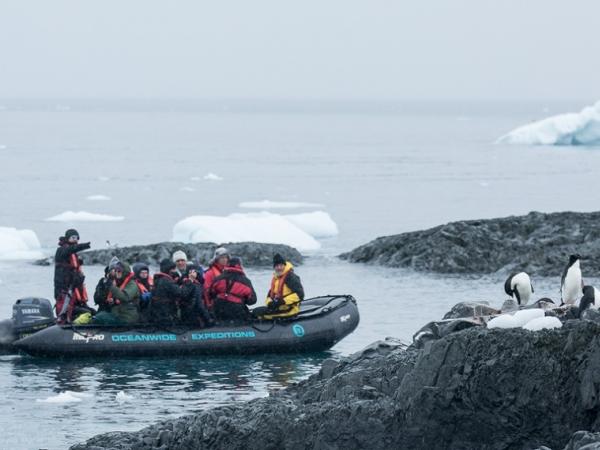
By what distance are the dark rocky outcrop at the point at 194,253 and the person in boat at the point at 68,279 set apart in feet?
34.6

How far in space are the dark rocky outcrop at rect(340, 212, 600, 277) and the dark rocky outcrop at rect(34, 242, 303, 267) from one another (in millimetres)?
1831

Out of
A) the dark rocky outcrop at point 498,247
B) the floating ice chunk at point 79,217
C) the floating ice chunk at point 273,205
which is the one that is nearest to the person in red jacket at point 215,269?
the dark rocky outcrop at point 498,247

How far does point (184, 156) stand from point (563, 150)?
Result: 28647mm

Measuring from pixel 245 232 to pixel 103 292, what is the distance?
15.9 meters

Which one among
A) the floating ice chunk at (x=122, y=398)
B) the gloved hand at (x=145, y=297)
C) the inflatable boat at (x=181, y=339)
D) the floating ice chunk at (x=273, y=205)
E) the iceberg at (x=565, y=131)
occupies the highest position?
the iceberg at (x=565, y=131)

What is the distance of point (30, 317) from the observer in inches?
747

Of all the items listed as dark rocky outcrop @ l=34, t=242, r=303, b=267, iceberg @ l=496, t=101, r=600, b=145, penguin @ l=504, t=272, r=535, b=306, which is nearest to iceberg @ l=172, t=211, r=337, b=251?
dark rocky outcrop @ l=34, t=242, r=303, b=267

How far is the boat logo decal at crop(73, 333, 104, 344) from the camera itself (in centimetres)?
1862

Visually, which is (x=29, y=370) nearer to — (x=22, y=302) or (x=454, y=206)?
(x=22, y=302)

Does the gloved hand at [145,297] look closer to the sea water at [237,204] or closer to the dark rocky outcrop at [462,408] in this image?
the sea water at [237,204]

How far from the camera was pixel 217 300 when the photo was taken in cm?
1880

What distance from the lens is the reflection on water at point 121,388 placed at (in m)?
14.8

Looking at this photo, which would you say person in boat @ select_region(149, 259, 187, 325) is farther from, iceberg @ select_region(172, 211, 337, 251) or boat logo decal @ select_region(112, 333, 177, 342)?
iceberg @ select_region(172, 211, 337, 251)

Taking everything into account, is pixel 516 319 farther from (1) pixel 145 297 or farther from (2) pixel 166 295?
(1) pixel 145 297
